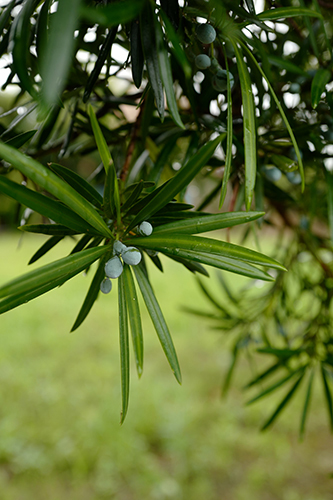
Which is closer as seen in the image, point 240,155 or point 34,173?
point 34,173

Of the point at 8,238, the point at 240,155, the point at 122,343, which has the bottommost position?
the point at 122,343

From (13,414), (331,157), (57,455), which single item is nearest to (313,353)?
(331,157)

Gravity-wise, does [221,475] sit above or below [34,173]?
below

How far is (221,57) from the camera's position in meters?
0.37

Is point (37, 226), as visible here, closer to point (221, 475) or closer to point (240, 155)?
point (240, 155)

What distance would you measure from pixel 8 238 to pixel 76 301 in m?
3.59

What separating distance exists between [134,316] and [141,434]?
1.96 m

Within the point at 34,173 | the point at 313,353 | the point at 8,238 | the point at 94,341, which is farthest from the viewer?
the point at 8,238

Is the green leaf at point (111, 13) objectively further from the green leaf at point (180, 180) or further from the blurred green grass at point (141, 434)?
the blurred green grass at point (141, 434)

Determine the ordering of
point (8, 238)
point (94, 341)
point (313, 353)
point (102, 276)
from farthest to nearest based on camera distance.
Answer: point (8, 238) < point (94, 341) < point (313, 353) < point (102, 276)

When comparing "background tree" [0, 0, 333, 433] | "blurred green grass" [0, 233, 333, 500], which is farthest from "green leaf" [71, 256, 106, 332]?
"blurred green grass" [0, 233, 333, 500]

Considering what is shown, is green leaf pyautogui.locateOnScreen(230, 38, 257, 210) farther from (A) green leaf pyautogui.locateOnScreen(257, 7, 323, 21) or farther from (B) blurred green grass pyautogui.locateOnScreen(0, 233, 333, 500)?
(B) blurred green grass pyautogui.locateOnScreen(0, 233, 333, 500)

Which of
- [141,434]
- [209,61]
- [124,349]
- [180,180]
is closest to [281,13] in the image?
[209,61]

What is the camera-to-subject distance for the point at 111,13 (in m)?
0.18
